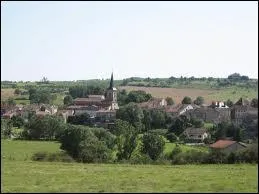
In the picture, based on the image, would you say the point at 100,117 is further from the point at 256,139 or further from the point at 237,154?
the point at 256,139

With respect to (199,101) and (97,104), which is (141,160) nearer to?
(97,104)

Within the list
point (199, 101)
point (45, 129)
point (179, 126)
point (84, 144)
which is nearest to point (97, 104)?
point (199, 101)

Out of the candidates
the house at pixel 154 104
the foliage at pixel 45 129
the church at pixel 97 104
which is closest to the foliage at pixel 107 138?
the foliage at pixel 45 129

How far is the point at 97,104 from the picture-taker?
447ft

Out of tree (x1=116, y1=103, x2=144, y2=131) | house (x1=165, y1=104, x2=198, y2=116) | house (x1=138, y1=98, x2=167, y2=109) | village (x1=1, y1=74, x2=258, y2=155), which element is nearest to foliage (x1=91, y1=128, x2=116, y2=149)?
village (x1=1, y1=74, x2=258, y2=155)

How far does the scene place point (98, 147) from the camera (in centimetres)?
3428

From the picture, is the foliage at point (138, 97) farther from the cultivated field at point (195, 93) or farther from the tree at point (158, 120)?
the tree at point (158, 120)

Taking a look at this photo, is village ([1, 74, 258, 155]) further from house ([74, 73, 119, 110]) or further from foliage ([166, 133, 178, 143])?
foliage ([166, 133, 178, 143])

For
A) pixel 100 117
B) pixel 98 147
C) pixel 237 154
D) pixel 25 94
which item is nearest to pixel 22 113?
pixel 100 117

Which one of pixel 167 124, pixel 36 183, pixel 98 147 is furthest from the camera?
pixel 167 124

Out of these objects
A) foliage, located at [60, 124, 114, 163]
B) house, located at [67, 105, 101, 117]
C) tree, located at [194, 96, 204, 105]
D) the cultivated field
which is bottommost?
house, located at [67, 105, 101, 117]

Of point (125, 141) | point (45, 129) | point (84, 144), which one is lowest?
point (45, 129)

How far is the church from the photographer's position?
12557 cm

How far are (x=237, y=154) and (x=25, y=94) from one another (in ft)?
477
